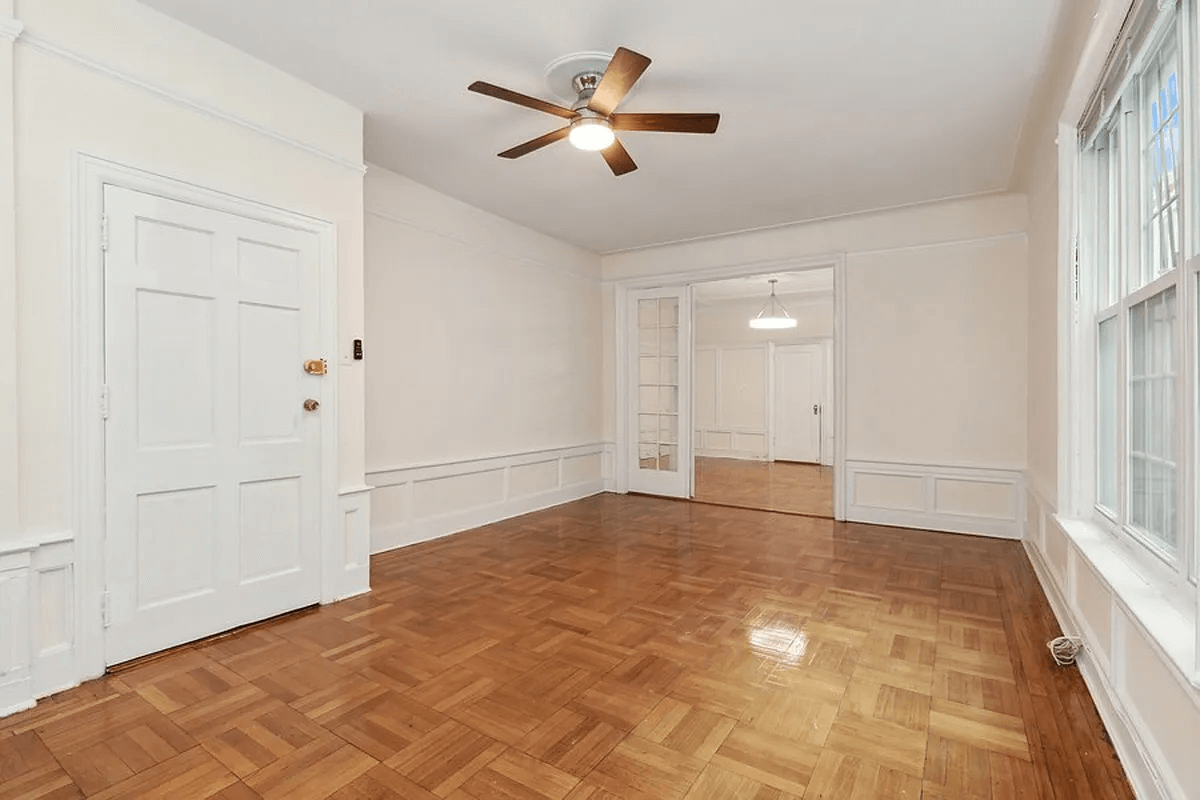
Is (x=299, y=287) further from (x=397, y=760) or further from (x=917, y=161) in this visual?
(x=917, y=161)

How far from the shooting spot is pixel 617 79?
2.53m

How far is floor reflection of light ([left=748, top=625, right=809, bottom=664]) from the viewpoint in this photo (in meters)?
2.57

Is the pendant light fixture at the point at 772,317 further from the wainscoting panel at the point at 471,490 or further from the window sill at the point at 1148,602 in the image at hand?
→ the window sill at the point at 1148,602

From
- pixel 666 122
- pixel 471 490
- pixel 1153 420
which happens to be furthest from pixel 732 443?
pixel 1153 420

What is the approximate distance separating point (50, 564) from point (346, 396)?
1416 mm

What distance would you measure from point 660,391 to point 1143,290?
186 inches

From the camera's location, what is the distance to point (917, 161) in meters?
4.02

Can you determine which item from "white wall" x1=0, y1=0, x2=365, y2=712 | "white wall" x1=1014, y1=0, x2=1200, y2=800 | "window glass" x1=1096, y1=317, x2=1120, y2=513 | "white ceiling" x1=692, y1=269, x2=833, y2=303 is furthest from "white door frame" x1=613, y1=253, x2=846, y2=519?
"white wall" x1=0, y1=0, x2=365, y2=712

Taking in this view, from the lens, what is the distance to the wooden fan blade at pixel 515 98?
2.54 m

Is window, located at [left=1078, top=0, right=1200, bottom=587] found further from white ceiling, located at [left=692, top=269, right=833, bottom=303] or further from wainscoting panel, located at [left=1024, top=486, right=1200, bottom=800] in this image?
white ceiling, located at [left=692, top=269, right=833, bottom=303]

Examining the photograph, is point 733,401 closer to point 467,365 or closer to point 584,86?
point 467,365

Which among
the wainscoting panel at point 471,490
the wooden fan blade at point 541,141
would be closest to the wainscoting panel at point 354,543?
the wainscoting panel at point 471,490

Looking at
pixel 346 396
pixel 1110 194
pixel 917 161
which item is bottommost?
pixel 346 396

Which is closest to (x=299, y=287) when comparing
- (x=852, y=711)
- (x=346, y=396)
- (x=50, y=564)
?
(x=346, y=396)
